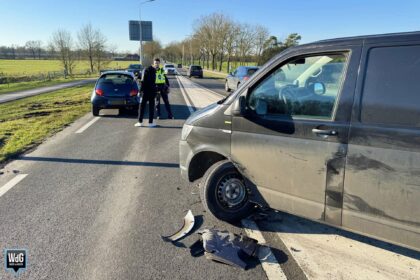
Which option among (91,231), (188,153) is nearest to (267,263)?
(188,153)

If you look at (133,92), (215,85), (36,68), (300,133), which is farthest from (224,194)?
(36,68)

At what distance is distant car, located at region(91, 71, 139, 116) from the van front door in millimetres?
7822

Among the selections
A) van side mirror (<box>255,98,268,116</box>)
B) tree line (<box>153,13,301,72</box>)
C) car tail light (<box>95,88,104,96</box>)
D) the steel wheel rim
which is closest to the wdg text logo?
the steel wheel rim

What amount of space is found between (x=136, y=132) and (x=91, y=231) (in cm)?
525

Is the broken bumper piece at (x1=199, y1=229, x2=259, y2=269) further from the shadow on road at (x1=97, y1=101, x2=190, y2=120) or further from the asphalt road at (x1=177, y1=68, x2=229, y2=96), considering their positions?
the asphalt road at (x1=177, y1=68, x2=229, y2=96)

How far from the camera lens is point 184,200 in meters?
4.22

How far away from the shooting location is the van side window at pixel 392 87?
7.58 feet

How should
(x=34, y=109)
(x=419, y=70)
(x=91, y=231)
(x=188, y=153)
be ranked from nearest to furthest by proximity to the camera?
(x=419, y=70)
(x=91, y=231)
(x=188, y=153)
(x=34, y=109)

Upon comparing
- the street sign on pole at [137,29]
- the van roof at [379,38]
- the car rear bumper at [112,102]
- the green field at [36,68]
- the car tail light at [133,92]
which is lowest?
the car rear bumper at [112,102]

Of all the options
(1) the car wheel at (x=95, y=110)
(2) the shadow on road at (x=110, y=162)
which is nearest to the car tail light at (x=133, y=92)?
(1) the car wheel at (x=95, y=110)

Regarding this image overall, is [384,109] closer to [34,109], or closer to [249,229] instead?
[249,229]

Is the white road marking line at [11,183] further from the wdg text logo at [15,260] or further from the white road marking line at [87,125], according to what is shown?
the white road marking line at [87,125]

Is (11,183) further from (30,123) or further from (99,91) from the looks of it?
(99,91)

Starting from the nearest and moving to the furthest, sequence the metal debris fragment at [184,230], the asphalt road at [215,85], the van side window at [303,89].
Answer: the van side window at [303,89]
the metal debris fragment at [184,230]
the asphalt road at [215,85]
